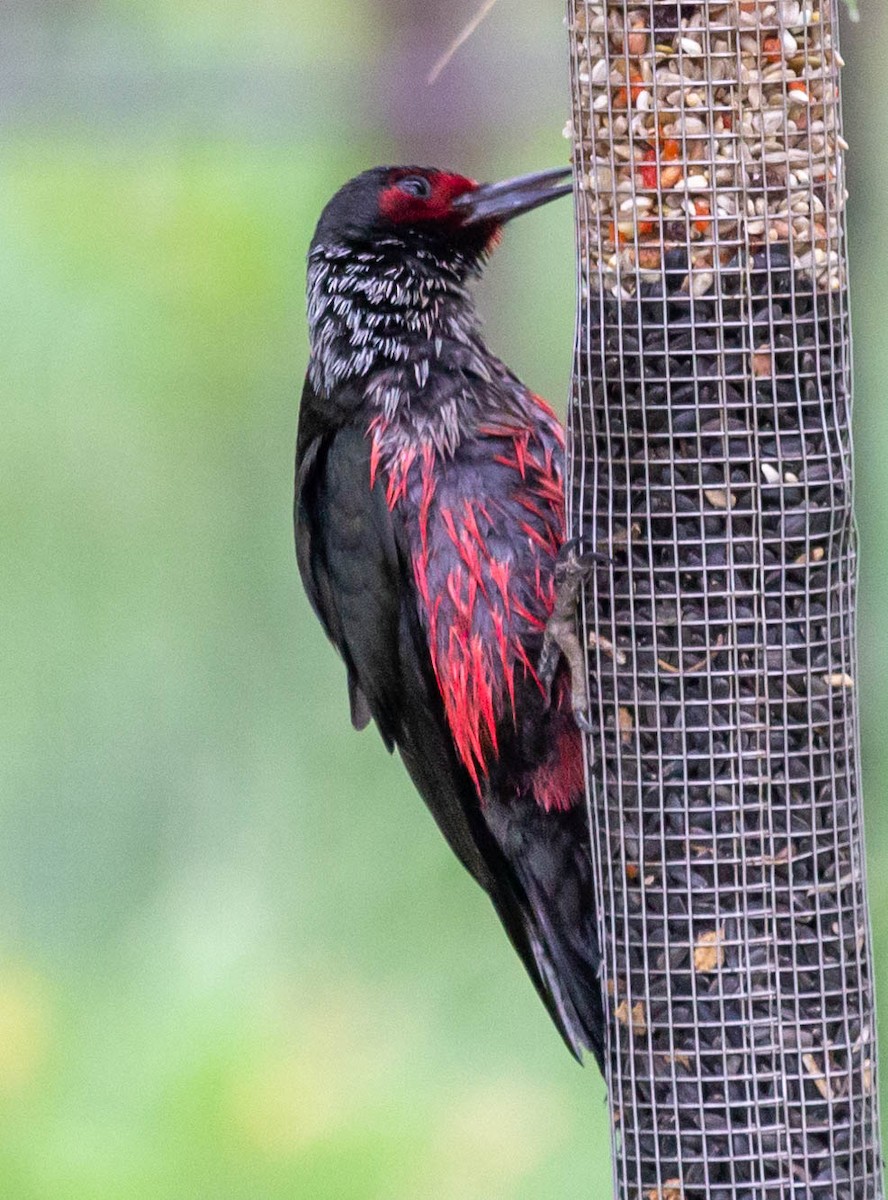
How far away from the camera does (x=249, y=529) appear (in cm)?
593

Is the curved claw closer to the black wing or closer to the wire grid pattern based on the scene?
the wire grid pattern

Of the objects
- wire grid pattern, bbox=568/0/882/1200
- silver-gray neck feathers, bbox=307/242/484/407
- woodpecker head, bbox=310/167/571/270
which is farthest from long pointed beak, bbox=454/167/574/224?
wire grid pattern, bbox=568/0/882/1200

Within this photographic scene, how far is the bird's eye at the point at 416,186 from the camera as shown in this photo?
13.1 feet

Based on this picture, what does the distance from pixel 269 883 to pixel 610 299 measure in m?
3.69

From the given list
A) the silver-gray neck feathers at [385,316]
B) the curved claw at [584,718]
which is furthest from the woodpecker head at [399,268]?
the curved claw at [584,718]

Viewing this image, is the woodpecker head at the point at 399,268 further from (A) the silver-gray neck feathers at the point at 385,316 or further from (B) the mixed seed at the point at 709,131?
(B) the mixed seed at the point at 709,131

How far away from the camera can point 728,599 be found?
3.08 m

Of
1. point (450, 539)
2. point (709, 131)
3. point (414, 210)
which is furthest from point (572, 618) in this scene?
point (414, 210)

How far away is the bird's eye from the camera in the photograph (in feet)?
13.1

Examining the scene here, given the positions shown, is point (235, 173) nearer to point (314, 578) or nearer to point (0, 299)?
point (0, 299)

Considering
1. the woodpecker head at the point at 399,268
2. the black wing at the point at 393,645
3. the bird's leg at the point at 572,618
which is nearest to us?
the bird's leg at the point at 572,618

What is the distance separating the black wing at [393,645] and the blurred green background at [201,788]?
4.42ft

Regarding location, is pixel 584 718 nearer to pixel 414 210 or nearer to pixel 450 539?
pixel 450 539

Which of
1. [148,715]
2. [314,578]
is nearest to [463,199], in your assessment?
[314,578]
